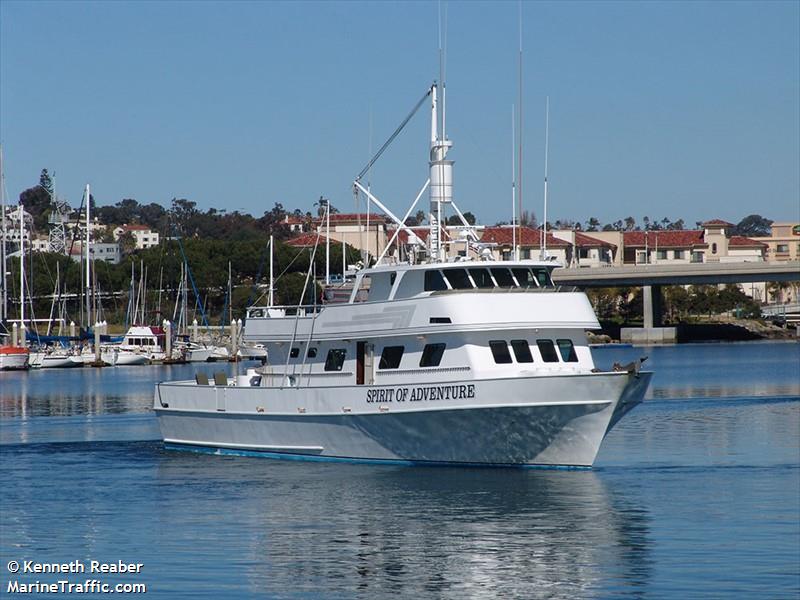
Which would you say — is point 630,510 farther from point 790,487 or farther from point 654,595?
point 654,595

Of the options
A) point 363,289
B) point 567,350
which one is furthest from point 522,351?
point 363,289

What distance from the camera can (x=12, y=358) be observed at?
3976 inches

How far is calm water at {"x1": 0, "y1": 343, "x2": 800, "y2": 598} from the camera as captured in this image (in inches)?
885

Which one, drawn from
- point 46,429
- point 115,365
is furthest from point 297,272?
point 46,429

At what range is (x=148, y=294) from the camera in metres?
133

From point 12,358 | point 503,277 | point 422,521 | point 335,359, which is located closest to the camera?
point 422,521

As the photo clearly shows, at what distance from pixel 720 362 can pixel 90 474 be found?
66899mm

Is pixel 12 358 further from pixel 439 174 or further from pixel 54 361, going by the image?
pixel 439 174

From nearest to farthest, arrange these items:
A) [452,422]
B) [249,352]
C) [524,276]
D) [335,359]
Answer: [452,422] → [524,276] → [335,359] → [249,352]

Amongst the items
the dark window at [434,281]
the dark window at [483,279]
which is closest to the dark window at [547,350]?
the dark window at [483,279]

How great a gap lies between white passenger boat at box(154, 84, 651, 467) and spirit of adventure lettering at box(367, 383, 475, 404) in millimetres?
23

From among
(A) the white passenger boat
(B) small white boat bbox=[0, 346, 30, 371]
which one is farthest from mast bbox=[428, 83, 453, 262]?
(B) small white boat bbox=[0, 346, 30, 371]

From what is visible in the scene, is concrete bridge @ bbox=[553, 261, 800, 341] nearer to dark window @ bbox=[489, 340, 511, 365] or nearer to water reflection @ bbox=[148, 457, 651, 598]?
dark window @ bbox=[489, 340, 511, 365]

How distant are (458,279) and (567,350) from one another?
3050 mm
